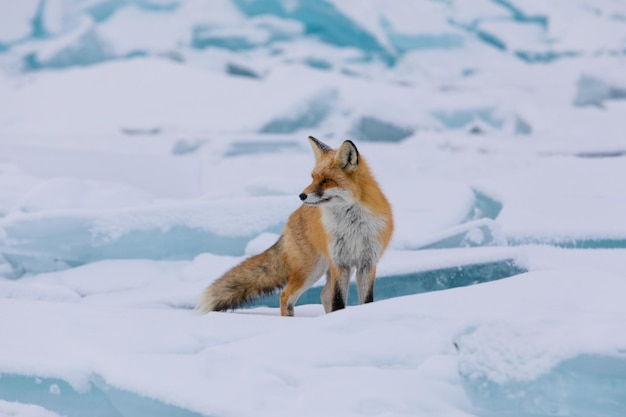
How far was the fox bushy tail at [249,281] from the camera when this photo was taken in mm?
2465

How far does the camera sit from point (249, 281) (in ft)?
8.25

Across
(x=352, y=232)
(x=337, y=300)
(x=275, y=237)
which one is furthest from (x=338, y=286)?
(x=275, y=237)

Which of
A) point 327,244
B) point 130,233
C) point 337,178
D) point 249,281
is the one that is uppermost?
point 337,178

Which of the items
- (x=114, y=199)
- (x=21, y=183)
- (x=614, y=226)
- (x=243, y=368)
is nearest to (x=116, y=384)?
(x=243, y=368)

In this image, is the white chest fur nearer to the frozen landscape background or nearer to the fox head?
the fox head

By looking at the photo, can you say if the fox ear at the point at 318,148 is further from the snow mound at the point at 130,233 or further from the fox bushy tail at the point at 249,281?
the snow mound at the point at 130,233

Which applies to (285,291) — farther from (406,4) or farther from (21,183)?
(406,4)

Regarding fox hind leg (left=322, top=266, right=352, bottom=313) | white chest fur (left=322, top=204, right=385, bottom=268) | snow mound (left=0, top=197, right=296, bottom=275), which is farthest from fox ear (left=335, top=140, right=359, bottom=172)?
snow mound (left=0, top=197, right=296, bottom=275)

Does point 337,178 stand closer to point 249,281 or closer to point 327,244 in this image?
point 327,244

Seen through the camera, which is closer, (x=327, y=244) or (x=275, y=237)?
(x=327, y=244)

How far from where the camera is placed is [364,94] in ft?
29.4

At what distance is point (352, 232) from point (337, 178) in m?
0.19

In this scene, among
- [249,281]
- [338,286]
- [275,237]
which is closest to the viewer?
[338,286]

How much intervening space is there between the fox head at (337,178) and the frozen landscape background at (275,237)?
34cm
